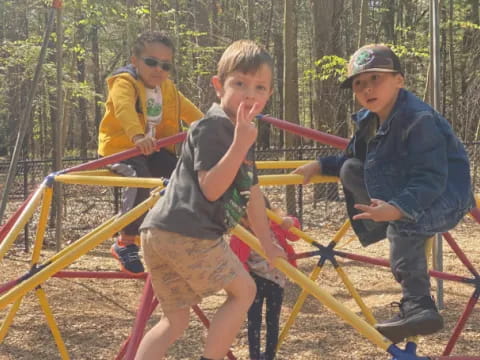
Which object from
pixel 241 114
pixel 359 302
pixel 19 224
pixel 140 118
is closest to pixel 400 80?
pixel 241 114

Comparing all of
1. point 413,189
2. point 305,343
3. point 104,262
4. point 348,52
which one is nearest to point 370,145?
point 413,189

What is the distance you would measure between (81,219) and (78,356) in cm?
535

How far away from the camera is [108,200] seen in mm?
9102

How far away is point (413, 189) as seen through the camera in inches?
76.3

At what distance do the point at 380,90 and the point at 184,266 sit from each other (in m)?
1.05

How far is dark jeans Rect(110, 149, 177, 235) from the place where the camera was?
3.14 m

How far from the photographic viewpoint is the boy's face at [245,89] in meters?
1.70

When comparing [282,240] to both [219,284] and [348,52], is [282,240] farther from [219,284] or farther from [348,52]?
[348,52]

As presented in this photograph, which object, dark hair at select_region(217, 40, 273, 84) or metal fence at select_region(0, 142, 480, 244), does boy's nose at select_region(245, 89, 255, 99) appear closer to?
dark hair at select_region(217, 40, 273, 84)

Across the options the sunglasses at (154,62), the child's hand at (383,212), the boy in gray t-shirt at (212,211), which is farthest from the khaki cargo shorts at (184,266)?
the sunglasses at (154,62)

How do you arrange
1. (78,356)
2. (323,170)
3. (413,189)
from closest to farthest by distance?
(413,189) → (323,170) → (78,356)

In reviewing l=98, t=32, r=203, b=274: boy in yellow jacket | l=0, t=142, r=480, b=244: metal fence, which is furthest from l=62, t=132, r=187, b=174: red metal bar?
l=0, t=142, r=480, b=244: metal fence

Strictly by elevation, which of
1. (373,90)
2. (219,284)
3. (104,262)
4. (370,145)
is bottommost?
(104,262)

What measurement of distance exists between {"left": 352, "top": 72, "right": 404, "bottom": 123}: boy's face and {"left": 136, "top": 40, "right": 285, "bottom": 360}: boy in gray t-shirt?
66 cm
